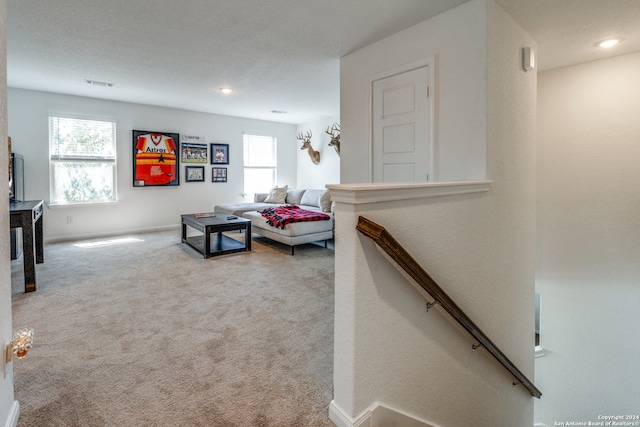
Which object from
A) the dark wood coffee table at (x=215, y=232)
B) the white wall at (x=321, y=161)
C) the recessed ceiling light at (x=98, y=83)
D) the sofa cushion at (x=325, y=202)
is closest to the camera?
the dark wood coffee table at (x=215, y=232)

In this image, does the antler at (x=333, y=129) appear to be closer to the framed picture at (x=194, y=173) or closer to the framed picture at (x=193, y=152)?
the framed picture at (x=193, y=152)

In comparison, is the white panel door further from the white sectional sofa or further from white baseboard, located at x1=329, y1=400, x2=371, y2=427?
white baseboard, located at x1=329, y1=400, x2=371, y2=427

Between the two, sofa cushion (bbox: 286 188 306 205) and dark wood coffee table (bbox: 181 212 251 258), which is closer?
dark wood coffee table (bbox: 181 212 251 258)

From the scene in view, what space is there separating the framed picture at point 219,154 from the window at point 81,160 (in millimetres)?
1772

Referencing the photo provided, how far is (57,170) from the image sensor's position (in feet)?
A: 17.1

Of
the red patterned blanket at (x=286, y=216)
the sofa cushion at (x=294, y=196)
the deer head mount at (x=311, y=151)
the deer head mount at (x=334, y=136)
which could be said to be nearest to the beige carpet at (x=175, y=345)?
the red patterned blanket at (x=286, y=216)

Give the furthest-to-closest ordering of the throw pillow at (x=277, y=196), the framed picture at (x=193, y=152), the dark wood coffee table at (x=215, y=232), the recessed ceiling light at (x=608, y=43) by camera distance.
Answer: the throw pillow at (x=277, y=196)
the framed picture at (x=193, y=152)
the dark wood coffee table at (x=215, y=232)
the recessed ceiling light at (x=608, y=43)

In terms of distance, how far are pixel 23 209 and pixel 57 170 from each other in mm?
2703

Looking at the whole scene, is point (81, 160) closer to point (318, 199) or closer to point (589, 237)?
point (318, 199)

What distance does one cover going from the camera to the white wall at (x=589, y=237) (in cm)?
321

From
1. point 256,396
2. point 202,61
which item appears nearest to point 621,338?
point 256,396

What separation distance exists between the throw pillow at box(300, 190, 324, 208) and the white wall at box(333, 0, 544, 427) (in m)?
2.77

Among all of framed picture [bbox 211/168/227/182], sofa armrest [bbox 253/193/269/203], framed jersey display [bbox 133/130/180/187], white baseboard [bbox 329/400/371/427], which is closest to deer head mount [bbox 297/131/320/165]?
sofa armrest [bbox 253/193/269/203]

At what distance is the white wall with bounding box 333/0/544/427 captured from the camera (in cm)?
139
